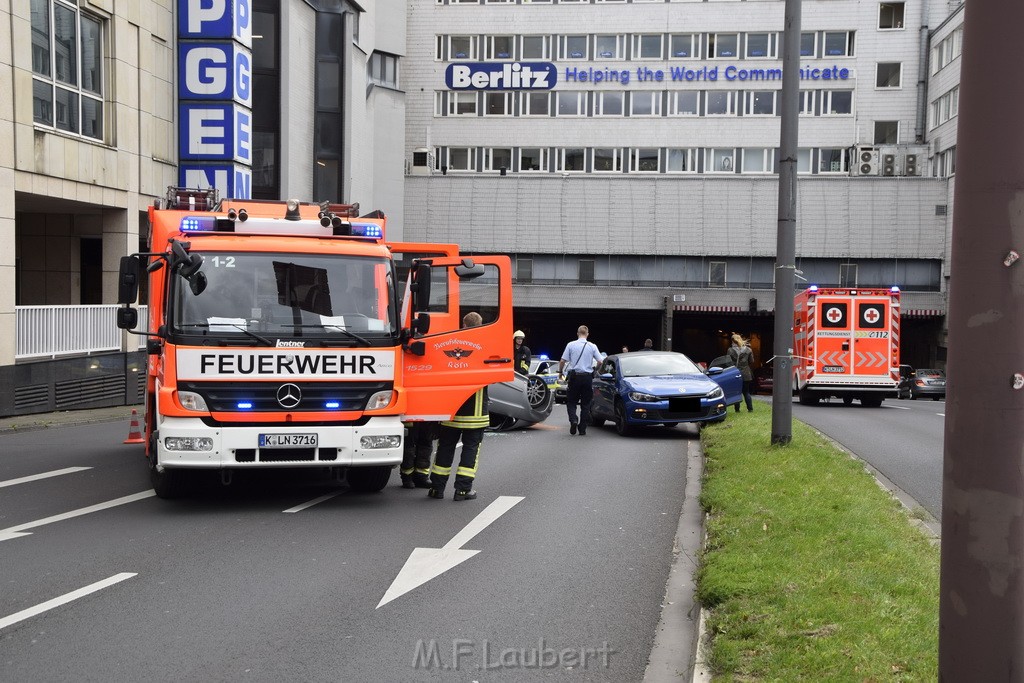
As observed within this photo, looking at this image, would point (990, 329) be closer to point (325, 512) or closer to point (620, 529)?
point (620, 529)

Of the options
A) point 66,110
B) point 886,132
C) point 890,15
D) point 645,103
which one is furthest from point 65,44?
point 890,15

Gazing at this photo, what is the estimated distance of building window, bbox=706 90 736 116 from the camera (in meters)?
53.1

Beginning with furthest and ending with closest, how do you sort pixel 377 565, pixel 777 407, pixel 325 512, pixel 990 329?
pixel 777 407
pixel 325 512
pixel 377 565
pixel 990 329

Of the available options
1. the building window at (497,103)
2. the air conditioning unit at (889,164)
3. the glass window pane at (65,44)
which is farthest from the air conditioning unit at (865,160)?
the glass window pane at (65,44)

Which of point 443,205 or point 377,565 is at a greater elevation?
point 443,205

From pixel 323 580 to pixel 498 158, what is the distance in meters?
49.1

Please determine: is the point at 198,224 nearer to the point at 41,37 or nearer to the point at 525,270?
the point at 41,37

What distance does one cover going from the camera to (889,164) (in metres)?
52.8

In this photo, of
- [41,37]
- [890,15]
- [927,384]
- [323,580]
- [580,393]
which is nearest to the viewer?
[323,580]

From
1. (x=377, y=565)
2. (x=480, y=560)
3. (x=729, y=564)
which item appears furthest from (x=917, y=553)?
(x=377, y=565)

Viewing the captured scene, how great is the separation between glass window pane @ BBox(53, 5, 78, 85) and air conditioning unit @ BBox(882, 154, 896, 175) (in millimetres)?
40245

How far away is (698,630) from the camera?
5.83 m

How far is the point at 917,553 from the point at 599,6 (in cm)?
4935

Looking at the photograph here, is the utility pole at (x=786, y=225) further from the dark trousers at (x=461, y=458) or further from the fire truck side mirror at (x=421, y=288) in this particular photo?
the fire truck side mirror at (x=421, y=288)
